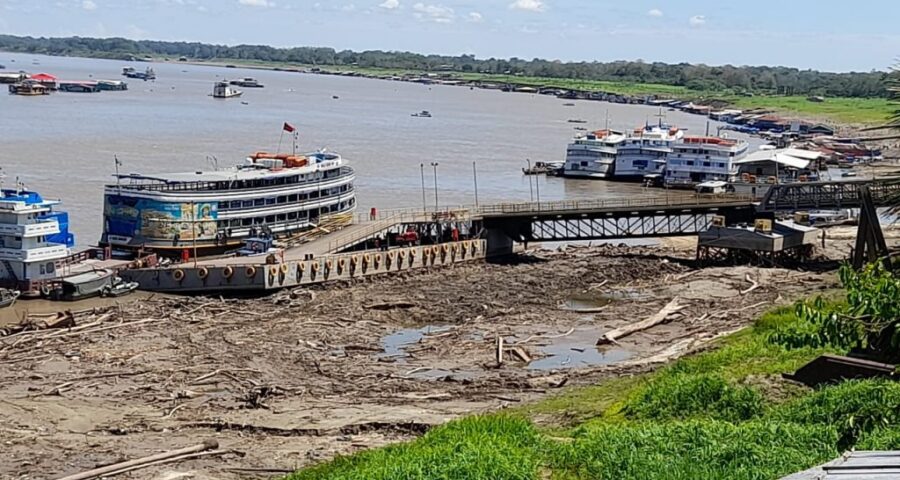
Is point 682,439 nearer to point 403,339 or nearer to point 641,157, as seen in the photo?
point 403,339

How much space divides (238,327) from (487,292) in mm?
11529

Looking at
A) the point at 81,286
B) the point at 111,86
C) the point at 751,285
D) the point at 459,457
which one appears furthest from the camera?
the point at 111,86

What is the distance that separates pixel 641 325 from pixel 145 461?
2133cm

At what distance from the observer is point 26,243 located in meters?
42.4

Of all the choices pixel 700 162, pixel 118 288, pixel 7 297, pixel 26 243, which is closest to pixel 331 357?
pixel 118 288

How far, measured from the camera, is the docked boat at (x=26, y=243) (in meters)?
42.3

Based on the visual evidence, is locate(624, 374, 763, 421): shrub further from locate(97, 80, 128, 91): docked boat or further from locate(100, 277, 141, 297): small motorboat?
locate(97, 80, 128, 91): docked boat

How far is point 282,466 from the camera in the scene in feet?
69.8

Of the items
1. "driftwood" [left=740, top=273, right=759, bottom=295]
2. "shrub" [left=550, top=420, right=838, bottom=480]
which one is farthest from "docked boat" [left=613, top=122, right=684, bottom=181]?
"shrub" [left=550, top=420, right=838, bottom=480]

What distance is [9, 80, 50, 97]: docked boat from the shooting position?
173000mm

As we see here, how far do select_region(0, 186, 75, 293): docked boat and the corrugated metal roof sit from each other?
3886 cm

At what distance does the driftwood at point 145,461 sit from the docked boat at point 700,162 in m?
67.3

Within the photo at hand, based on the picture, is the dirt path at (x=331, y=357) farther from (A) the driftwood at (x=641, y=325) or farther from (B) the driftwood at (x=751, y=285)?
(A) the driftwood at (x=641, y=325)

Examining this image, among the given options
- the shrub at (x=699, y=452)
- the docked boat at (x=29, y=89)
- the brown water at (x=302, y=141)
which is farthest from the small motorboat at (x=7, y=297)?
the docked boat at (x=29, y=89)
